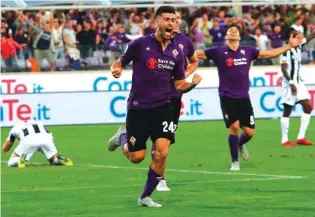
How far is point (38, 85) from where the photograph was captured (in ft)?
101

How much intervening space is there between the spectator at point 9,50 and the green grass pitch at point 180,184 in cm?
721

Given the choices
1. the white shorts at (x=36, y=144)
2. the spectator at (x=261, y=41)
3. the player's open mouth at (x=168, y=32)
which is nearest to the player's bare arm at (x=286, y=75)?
the white shorts at (x=36, y=144)

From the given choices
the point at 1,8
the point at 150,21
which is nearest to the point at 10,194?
the point at 1,8

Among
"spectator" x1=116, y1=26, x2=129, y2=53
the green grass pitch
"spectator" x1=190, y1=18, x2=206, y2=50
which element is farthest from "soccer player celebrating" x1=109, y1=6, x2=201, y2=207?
"spectator" x1=190, y1=18, x2=206, y2=50

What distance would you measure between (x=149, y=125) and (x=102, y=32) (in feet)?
67.3

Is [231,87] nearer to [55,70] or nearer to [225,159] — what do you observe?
[225,159]

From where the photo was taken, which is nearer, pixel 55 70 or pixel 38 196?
pixel 38 196

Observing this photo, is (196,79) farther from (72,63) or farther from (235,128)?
(72,63)

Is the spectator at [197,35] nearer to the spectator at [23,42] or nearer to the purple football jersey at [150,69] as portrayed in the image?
the spectator at [23,42]

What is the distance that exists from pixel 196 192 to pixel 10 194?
8.15 feet

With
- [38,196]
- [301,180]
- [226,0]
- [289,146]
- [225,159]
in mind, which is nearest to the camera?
[38,196]

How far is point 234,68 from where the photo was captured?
18266 mm

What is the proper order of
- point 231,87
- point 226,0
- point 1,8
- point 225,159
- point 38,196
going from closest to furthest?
point 38,196
point 231,87
point 225,159
point 1,8
point 226,0

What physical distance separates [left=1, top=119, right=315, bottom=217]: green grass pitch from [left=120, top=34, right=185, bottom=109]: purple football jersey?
4.17 feet
